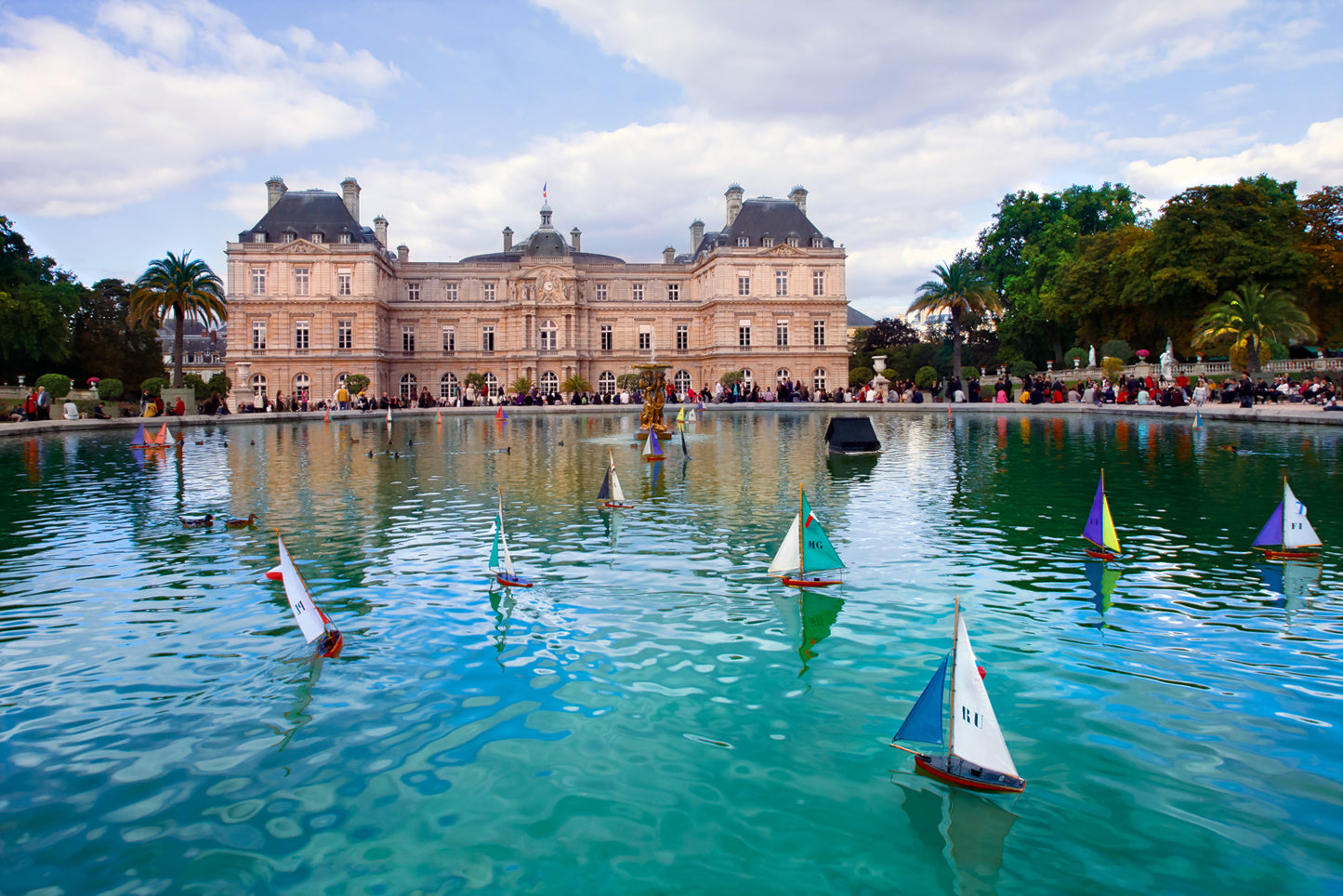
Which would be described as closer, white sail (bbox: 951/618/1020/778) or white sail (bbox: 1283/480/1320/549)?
white sail (bbox: 951/618/1020/778)

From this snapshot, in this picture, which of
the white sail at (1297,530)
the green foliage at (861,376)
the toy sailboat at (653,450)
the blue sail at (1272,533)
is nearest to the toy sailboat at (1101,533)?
the blue sail at (1272,533)

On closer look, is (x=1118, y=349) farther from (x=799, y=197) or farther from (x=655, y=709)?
(x=655, y=709)

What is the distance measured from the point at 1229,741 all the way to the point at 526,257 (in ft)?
192

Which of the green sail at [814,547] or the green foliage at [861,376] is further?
the green foliage at [861,376]

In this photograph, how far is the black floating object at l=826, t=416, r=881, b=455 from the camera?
1934cm

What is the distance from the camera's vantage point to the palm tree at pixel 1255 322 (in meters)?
34.9

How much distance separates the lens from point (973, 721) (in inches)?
171

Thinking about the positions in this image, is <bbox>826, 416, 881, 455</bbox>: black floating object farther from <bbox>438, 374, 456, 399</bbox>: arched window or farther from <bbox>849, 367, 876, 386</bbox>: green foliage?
<bbox>438, 374, 456, 399</bbox>: arched window

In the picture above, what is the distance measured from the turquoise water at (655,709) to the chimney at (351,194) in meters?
52.0

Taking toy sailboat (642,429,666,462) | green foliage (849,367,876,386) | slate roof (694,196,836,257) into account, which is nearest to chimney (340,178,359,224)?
slate roof (694,196,836,257)

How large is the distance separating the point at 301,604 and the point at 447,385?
187 ft

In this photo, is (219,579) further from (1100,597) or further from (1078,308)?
(1078,308)

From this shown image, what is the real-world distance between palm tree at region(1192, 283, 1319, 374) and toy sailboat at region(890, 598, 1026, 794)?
3722 centimetres

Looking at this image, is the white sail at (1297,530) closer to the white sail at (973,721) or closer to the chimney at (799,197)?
the white sail at (973,721)
